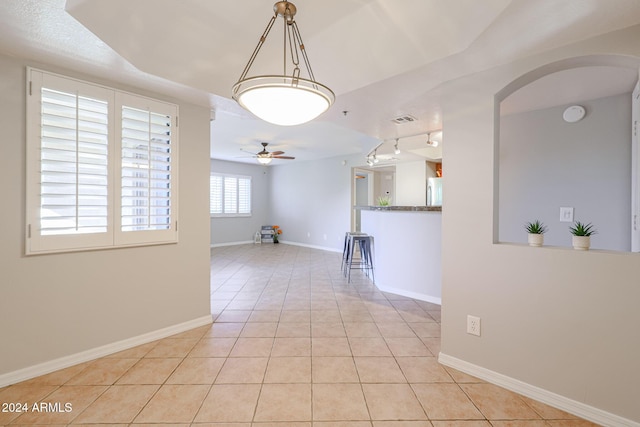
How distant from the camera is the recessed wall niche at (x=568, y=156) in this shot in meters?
2.54

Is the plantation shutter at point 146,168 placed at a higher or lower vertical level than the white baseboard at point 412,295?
higher

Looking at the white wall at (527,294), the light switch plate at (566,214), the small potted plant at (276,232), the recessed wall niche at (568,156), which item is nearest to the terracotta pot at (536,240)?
the white wall at (527,294)

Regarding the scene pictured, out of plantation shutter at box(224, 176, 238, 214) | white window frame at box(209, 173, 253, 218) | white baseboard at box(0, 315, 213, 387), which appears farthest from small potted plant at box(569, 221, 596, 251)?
plantation shutter at box(224, 176, 238, 214)

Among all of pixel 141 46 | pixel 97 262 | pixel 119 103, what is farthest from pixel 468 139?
pixel 97 262

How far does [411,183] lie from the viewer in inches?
284

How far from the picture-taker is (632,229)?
2.45 m

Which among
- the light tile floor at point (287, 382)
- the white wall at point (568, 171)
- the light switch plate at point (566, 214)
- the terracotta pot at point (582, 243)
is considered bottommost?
the light tile floor at point (287, 382)

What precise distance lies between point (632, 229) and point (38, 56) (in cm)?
482

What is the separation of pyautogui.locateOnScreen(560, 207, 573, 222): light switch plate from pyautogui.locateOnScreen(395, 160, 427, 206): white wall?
3.98m

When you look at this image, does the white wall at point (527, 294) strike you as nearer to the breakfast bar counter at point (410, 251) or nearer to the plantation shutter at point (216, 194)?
the breakfast bar counter at point (410, 251)

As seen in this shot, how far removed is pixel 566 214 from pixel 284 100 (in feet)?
10.3

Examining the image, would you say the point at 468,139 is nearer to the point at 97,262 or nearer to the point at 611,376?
the point at 611,376

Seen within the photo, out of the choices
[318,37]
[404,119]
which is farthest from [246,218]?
[318,37]

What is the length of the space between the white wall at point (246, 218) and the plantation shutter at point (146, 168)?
5504mm
